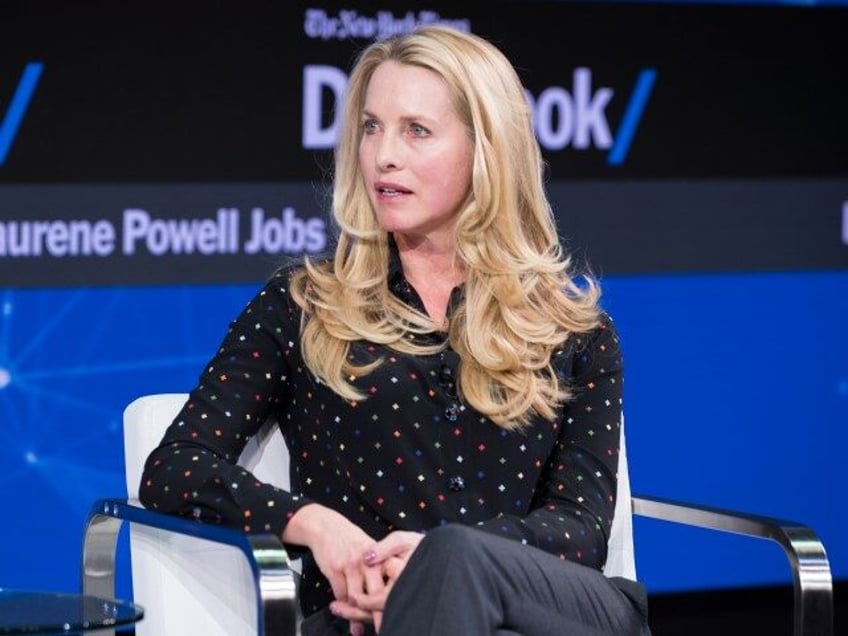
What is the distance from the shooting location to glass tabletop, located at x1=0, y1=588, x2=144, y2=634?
8.00ft

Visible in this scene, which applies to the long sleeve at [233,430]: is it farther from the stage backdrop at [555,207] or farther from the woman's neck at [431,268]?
the stage backdrop at [555,207]

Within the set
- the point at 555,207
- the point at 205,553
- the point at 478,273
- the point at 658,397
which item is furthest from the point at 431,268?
the point at 658,397

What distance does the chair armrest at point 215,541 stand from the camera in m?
2.53

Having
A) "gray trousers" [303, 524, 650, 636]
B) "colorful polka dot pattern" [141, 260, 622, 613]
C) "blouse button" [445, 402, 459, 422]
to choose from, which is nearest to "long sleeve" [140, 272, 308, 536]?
"colorful polka dot pattern" [141, 260, 622, 613]

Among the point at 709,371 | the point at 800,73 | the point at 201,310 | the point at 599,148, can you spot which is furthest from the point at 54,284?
the point at 800,73

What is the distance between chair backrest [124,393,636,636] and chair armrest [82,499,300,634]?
66 millimetres

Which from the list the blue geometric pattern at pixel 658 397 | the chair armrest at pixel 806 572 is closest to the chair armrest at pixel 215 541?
the chair armrest at pixel 806 572

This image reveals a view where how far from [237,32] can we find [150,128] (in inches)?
13.1

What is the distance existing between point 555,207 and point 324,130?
0.69m

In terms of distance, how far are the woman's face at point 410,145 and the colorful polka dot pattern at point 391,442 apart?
0.24 meters

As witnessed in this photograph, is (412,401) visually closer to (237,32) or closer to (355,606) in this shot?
(355,606)

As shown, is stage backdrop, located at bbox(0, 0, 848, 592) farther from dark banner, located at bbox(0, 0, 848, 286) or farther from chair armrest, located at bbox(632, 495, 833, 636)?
chair armrest, located at bbox(632, 495, 833, 636)

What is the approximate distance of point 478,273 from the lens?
315cm

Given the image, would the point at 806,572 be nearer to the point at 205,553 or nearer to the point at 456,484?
the point at 456,484
